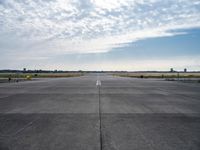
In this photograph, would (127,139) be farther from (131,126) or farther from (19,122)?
(19,122)

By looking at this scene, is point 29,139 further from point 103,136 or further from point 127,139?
point 127,139

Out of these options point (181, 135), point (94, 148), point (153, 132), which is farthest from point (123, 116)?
point (94, 148)

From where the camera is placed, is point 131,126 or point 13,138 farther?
point 131,126

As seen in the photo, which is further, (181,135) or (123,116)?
(123,116)

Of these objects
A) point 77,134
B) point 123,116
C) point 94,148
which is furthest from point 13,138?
point 123,116

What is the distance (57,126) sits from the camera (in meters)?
6.99

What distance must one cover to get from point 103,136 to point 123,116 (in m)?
2.94

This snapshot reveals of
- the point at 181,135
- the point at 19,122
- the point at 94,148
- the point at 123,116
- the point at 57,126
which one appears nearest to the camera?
the point at 94,148

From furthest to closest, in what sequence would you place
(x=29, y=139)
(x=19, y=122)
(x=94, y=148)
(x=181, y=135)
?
(x=19, y=122) → (x=181, y=135) → (x=29, y=139) → (x=94, y=148)

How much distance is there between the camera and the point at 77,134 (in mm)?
6082

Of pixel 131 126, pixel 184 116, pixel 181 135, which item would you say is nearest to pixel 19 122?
pixel 131 126

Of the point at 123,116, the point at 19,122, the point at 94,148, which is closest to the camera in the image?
the point at 94,148

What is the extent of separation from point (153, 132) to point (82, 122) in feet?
8.60

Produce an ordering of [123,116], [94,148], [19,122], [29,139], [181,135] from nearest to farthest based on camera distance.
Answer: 1. [94,148]
2. [29,139]
3. [181,135]
4. [19,122]
5. [123,116]
